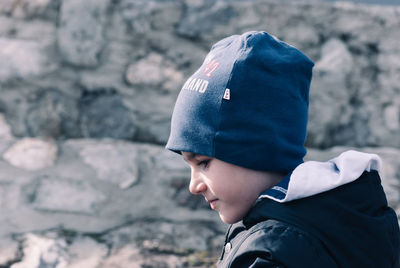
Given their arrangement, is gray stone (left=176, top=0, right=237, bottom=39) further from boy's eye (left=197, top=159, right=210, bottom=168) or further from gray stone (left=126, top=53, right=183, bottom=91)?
boy's eye (left=197, top=159, right=210, bottom=168)

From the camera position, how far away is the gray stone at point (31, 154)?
81.5 inches

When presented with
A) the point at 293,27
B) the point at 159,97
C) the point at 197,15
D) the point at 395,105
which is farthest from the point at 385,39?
the point at 159,97

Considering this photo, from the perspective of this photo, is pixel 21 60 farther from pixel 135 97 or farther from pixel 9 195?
pixel 9 195

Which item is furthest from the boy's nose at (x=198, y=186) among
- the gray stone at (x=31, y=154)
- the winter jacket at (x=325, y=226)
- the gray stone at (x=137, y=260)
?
the gray stone at (x=31, y=154)

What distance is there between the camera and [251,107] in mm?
1088

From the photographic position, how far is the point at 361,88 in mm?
2521

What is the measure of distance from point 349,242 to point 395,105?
1.75 metres

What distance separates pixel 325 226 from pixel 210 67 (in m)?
0.49

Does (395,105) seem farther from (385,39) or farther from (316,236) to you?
(316,236)

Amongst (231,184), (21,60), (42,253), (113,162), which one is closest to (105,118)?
(113,162)

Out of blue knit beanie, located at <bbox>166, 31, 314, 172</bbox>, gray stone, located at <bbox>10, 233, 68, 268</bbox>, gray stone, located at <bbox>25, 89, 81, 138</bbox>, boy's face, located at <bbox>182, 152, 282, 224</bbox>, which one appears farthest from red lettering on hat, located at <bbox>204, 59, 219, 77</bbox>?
gray stone, located at <bbox>25, 89, 81, 138</bbox>

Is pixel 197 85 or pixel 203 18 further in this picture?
pixel 203 18

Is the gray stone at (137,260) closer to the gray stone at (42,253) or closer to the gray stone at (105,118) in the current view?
the gray stone at (42,253)

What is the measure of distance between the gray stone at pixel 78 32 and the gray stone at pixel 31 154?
0.48m
